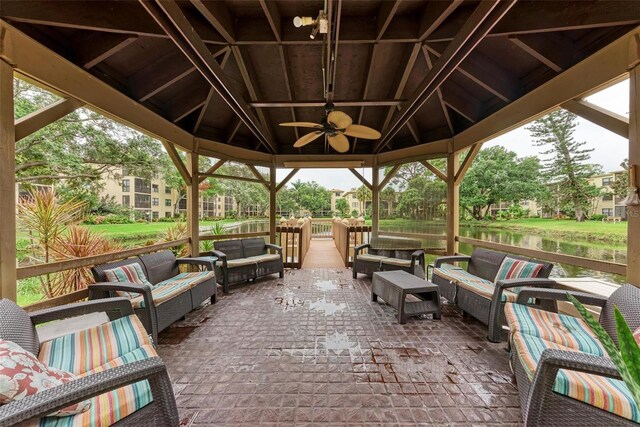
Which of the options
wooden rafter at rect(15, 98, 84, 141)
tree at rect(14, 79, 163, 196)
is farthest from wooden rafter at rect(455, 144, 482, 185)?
tree at rect(14, 79, 163, 196)

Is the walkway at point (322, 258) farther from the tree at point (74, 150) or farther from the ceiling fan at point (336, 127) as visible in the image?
the tree at point (74, 150)

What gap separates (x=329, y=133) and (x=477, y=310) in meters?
3.12

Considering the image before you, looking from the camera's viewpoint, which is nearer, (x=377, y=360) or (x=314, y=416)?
(x=314, y=416)

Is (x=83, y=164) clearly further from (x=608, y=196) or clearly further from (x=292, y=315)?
(x=608, y=196)

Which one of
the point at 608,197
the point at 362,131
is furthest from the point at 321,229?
the point at 608,197

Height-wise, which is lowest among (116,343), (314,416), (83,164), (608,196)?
(314,416)

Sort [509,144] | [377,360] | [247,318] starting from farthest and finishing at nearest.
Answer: [509,144] < [247,318] < [377,360]

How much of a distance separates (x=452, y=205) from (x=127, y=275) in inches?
225

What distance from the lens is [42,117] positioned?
8.11 ft

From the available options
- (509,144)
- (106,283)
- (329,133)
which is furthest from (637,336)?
(106,283)

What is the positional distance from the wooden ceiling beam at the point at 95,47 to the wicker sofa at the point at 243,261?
10.1 ft

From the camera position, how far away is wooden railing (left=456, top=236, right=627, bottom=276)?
252 cm

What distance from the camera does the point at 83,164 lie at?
4777 mm

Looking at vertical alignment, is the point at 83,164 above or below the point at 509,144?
below
